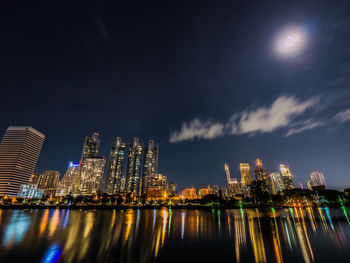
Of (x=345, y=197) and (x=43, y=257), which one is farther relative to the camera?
(x=345, y=197)

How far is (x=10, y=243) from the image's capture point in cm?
1895

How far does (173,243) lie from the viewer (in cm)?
1930

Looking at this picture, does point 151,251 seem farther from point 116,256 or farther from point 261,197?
point 261,197

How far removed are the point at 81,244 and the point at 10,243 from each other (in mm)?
8860

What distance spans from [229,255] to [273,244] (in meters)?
6.95

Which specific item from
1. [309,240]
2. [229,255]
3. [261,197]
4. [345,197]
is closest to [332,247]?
[309,240]

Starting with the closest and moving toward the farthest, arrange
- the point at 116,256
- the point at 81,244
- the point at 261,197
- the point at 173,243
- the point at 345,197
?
the point at 116,256, the point at 81,244, the point at 173,243, the point at 345,197, the point at 261,197

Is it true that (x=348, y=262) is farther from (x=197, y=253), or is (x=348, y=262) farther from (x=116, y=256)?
(x=116, y=256)

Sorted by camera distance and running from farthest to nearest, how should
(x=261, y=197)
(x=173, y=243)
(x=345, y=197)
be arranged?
1. (x=261, y=197)
2. (x=345, y=197)
3. (x=173, y=243)

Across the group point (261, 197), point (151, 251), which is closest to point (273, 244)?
point (151, 251)

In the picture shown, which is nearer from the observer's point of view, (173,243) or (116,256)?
(116,256)

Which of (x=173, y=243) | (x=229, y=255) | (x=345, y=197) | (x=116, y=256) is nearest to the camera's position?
(x=116, y=256)

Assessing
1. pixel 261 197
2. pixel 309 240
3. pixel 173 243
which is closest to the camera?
pixel 173 243

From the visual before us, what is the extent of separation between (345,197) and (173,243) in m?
216
